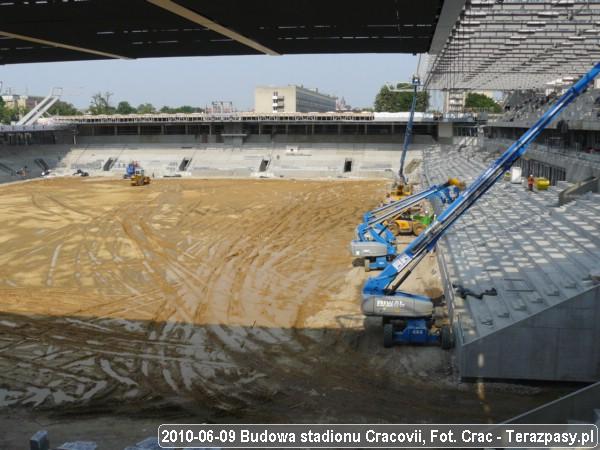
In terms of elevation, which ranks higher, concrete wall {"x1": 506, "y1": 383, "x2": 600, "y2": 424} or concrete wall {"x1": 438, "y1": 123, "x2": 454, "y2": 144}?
concrete wall {"x1": 438, "y1": 123, "x2": 454, "y2": 144}

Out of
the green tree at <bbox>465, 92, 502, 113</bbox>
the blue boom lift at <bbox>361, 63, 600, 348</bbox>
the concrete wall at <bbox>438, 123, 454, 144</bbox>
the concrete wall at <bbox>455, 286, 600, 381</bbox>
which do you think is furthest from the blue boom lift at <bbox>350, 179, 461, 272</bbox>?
the green tree at <bbox>465, 92, 502, 113</bbox>

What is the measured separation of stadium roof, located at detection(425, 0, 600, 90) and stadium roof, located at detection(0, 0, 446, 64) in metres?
1.13

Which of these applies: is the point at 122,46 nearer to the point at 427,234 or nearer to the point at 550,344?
the point at 427,234

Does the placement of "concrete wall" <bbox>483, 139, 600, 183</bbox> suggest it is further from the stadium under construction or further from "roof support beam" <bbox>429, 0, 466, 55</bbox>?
"roof support beam" <bbox>429, 0, 466, 55</bbox>

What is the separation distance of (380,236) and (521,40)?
8.56 metres

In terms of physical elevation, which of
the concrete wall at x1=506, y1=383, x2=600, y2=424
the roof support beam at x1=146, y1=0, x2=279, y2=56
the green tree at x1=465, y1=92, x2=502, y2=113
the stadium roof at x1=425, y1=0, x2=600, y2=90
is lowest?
the concrete wall at x1=506, y1=383, x2=600, y2=424

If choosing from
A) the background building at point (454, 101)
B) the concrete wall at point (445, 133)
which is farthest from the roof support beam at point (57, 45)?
the concrete wall at point (445, 133)

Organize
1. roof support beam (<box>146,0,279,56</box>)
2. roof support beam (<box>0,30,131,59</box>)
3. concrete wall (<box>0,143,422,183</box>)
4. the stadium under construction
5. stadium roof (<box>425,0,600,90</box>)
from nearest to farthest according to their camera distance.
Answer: roof support beam (<box>146,0,279,56</box>)
roof support beam (<box>0,30,131,59</box>)
the stadium under construction
stadium roof (<box>425,0,600,90</box>)
concrete wall (<box>0,143,422,183</box>)

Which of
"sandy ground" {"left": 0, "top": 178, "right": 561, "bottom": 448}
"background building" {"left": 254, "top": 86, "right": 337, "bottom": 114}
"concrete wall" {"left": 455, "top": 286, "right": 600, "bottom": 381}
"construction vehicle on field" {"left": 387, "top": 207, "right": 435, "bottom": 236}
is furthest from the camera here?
"background building" {"left": 254, "top": 86, "right": 337, "bottom": 114}

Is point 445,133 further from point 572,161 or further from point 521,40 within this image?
point 521,40

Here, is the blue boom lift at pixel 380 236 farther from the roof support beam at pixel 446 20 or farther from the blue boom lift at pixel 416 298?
the roof support beam at pixel 446 20

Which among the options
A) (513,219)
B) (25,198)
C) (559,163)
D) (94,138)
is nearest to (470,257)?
(513,219)

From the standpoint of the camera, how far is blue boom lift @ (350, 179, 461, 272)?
58.0 ft

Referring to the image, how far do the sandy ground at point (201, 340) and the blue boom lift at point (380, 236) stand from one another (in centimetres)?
69
